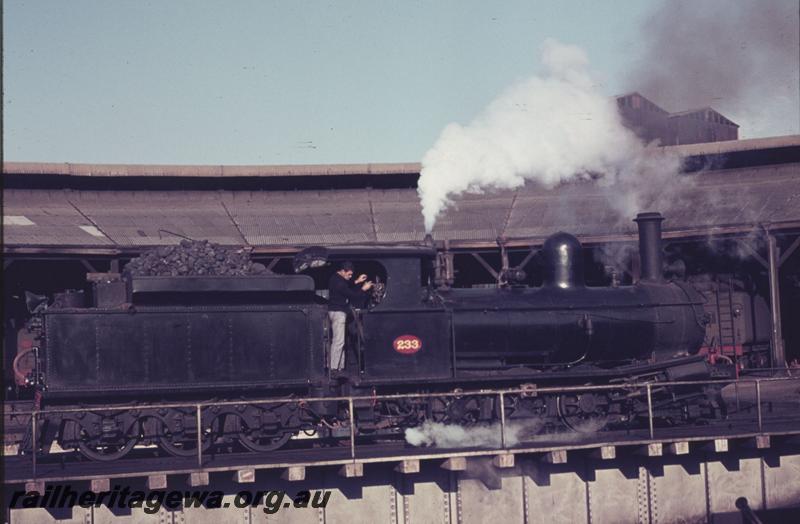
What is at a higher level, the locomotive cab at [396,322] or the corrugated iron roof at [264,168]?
the corrugated iron roof at [264,168]

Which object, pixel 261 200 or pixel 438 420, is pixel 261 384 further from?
pixel 261 200

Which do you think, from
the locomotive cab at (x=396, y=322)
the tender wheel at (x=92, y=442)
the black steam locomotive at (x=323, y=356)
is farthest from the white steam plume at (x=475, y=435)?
the tender wheel at (x=92, y=442)

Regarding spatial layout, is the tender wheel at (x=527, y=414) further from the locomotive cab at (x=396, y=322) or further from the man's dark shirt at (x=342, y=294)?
the man's dark shirt at (x=342, y=294)

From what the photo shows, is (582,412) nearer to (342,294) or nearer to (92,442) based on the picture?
(342,294)

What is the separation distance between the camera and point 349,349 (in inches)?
607

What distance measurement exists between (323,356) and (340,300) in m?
0.97

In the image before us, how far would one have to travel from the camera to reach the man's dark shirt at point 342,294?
15258 mm

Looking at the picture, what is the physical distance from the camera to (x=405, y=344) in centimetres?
1505

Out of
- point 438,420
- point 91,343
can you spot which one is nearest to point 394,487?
point 438,420

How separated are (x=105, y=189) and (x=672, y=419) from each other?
16769mm

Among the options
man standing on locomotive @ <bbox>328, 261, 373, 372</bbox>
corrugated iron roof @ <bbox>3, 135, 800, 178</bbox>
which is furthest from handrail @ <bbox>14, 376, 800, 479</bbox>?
corrugated iron roof @ <bbox>3, 135, 800, 178</bbox>

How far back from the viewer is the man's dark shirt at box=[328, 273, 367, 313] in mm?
15258

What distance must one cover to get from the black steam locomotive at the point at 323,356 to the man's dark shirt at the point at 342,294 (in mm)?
216

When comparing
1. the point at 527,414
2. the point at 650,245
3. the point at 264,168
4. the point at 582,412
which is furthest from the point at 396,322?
the point at 264,168
